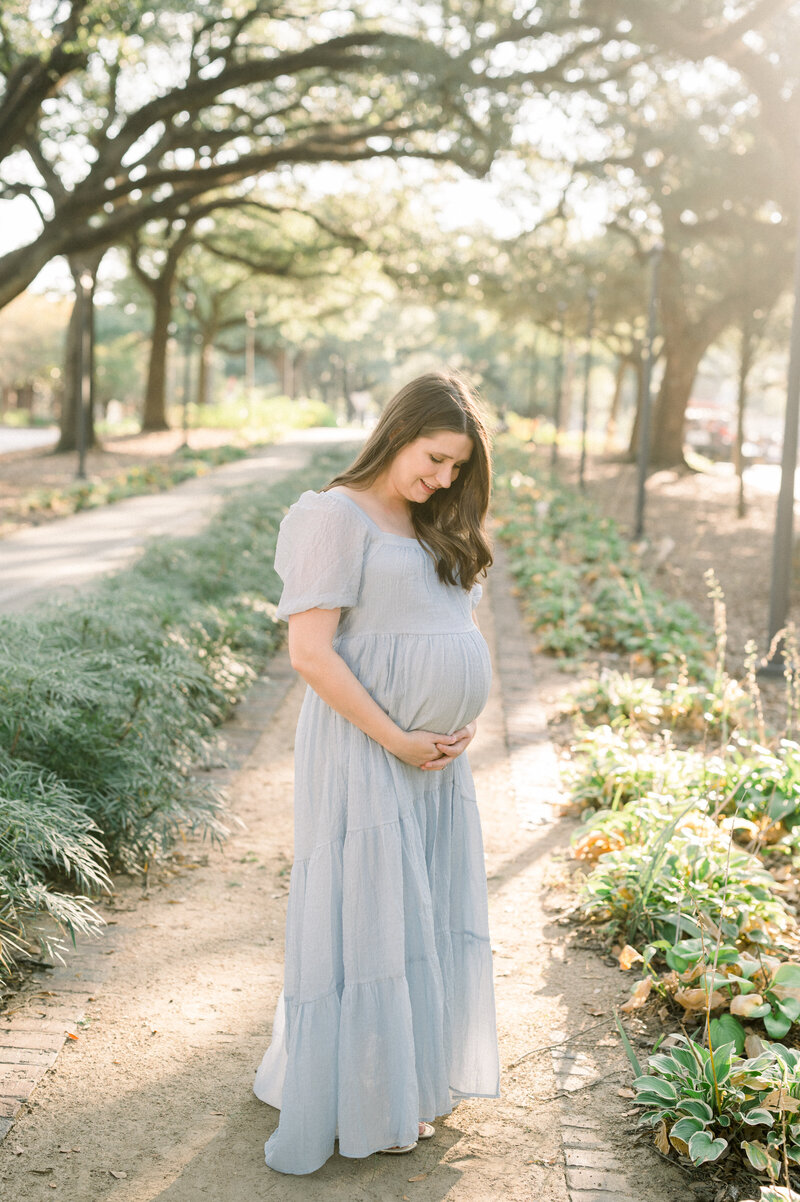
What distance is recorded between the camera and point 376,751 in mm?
2498

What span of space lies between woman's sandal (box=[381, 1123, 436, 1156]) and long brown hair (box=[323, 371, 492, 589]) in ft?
4.26

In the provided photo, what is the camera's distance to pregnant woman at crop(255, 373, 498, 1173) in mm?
2428

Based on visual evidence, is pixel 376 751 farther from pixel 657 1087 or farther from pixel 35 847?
pixel 35 847

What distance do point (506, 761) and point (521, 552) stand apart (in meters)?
6.65

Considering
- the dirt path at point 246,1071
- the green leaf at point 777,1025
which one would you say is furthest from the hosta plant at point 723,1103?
the green leaf at point 777,1025

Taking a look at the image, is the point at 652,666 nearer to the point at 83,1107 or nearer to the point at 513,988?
the point at 513,988

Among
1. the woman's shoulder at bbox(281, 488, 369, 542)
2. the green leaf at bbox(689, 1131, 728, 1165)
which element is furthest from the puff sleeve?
the green leaf at bbox(689, 1131, 728, 1165)

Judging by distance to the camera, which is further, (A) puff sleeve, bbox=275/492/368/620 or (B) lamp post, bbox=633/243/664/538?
(B) lamp post, bbox=633/243/664/538

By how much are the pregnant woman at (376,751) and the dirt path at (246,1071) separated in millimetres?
149

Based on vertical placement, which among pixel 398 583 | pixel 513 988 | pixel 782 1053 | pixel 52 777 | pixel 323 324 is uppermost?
pixel 323 324

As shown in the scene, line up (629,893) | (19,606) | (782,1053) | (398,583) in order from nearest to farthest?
(398,583) → (782,1053) → (629,893) → (19,606)

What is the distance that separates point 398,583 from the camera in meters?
2.48

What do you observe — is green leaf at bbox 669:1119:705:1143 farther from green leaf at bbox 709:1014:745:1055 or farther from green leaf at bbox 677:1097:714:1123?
green leaf at bbox 709:1014:745:1055

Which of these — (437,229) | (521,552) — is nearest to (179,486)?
(521,552)
